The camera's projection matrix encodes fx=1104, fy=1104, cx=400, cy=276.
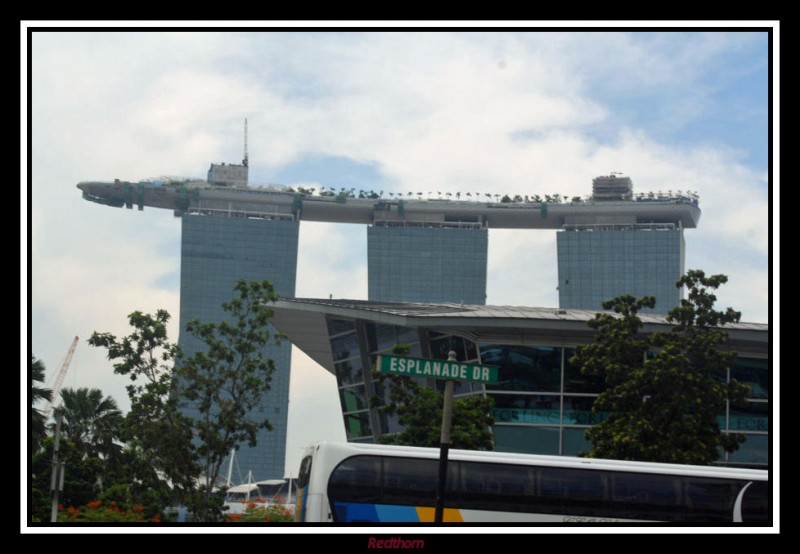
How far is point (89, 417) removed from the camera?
59062 mm

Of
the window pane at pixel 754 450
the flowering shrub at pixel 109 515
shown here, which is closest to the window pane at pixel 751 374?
the window pane at pixel 754 450

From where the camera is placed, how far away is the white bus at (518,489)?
24266 mm

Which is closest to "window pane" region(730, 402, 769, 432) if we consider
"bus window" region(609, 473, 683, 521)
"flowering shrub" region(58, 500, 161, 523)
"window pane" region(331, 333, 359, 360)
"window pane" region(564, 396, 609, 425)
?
"window pane" region(564, 396, 609, 425)

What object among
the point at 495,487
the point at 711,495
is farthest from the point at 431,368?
the point at 711,495

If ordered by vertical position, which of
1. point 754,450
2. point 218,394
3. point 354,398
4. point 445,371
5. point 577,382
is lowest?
point 754,450

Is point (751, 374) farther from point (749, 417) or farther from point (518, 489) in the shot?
point (518, 489)

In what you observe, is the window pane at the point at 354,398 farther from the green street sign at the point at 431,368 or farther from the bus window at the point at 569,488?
the green street sign at the point at 431,368

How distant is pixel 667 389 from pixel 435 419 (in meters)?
11.0

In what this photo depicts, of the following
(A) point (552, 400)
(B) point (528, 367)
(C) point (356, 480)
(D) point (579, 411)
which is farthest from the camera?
(B) point (528, 367)

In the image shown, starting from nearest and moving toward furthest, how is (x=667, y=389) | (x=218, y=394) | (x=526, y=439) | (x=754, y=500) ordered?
(x=754, y=500), (x=667, y=389), (x=218, y=394), (x=526, y=439)

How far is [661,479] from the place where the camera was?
24.4 meters

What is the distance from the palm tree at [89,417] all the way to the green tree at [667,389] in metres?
29.3
